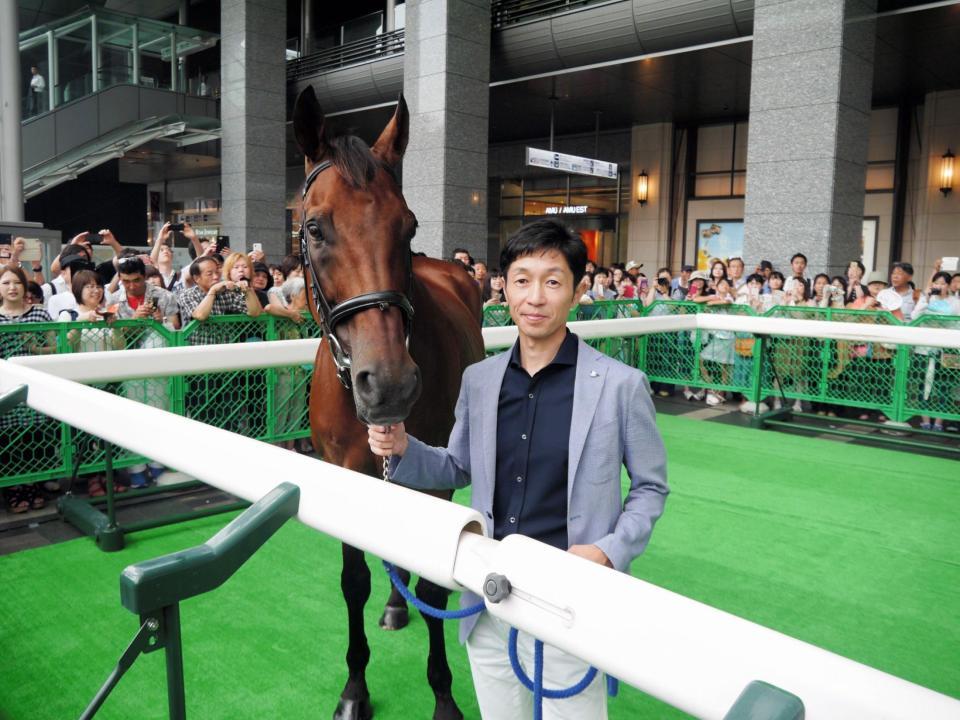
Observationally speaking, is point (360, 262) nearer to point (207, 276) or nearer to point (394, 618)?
point (394, 618)

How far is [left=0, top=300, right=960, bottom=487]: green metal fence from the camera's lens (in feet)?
17.8

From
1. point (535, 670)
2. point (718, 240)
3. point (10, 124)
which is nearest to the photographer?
point (535, 670)

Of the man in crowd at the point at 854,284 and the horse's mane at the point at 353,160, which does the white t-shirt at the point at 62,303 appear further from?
the man in crowd at the point at 854,284

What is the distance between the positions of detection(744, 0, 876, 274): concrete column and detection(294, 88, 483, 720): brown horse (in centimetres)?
806

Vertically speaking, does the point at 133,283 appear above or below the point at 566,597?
above

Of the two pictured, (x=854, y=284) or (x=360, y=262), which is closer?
(x=360, y=262)

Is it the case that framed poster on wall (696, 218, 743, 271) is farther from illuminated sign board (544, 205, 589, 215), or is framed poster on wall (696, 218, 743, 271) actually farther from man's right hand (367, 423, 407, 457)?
man's right hand (367, 423, 407, 457)

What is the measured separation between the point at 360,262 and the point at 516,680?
1210mm

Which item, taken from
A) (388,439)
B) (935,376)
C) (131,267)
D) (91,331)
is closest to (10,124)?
(131,267)

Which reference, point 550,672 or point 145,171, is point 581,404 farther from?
point 145,171

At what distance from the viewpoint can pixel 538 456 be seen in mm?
1868

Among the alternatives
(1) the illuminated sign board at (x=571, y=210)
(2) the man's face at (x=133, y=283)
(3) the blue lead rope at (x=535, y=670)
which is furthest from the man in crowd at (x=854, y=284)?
(1) the illuminated sign board at (x=571, y=210)

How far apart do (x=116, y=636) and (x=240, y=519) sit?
2.80 meters

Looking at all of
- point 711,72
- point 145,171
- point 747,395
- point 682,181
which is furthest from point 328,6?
point 747,395
